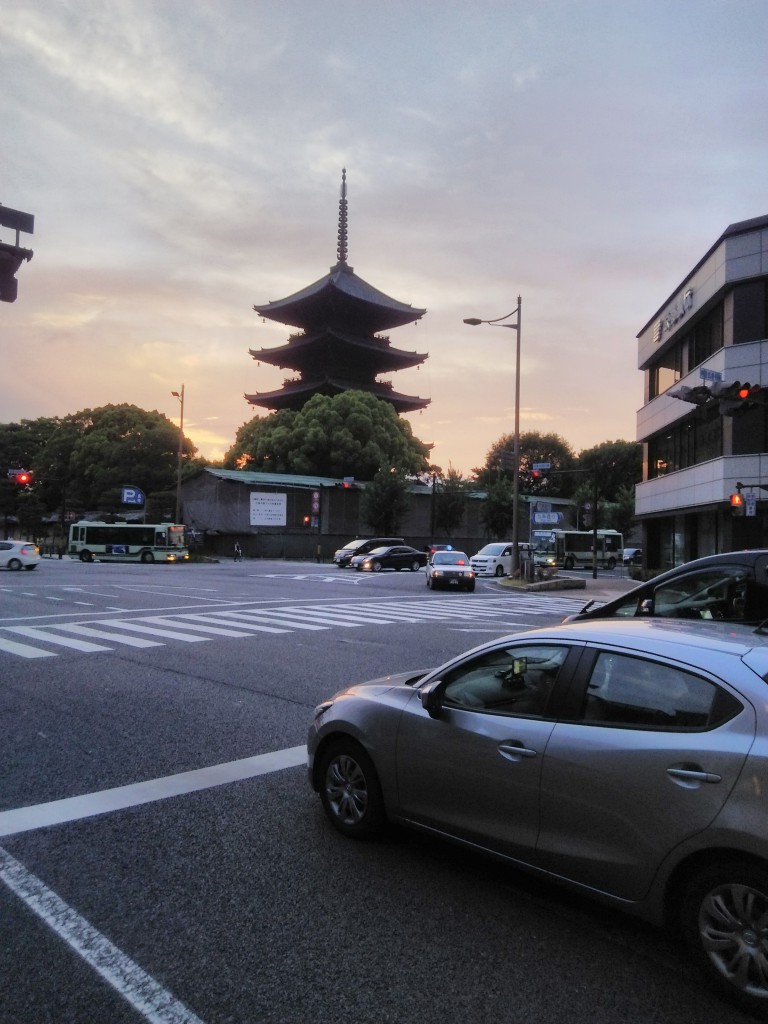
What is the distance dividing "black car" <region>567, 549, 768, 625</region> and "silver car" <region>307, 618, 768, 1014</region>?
342 centimetres

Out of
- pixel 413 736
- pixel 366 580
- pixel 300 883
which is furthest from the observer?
pixel 366 580

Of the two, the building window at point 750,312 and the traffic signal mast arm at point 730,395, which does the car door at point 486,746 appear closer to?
the traffic signal mast arm at point 730,395

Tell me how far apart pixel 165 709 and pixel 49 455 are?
3102 inches

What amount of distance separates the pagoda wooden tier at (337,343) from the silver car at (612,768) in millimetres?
73113

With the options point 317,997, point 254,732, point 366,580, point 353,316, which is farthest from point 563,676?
point 353,316

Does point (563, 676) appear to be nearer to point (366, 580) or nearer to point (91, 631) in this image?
point (91, 631)

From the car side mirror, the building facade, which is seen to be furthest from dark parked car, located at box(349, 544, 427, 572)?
the car side mirror

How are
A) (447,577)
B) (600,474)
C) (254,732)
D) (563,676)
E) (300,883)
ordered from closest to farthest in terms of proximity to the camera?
(563,676)
(300,883)
(254,732)
(447,577)
(600,474)

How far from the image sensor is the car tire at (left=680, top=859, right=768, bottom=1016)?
2.87 metres

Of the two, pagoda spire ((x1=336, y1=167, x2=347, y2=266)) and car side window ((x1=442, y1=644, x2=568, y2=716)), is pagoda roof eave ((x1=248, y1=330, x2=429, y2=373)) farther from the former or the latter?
car side window ((x1=442, y1=644, x2=568, y2=716))

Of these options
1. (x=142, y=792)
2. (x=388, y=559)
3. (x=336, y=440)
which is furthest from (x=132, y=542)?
(x=142, y=792)

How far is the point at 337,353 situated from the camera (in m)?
80.6

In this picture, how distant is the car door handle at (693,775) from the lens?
302 cm

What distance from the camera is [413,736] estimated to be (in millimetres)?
4254
